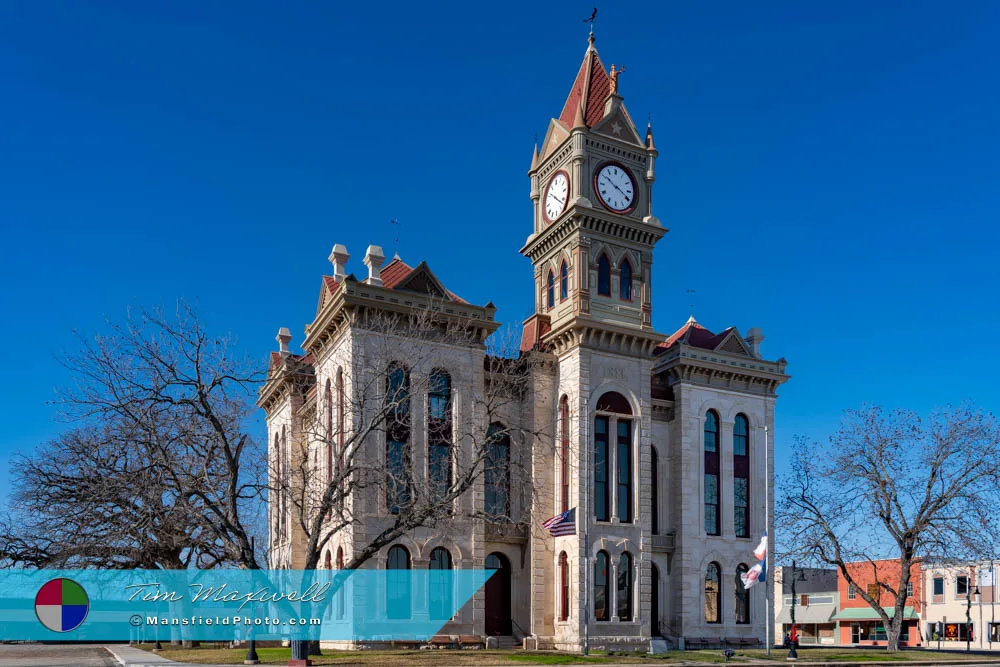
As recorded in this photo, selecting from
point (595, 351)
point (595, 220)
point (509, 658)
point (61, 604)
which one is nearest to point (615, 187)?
point (595, 220)

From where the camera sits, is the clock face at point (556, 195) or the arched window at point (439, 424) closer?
the arched window at point (439, 424)

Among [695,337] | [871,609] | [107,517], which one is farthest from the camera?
[871,609]

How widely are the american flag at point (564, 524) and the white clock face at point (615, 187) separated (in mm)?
15505

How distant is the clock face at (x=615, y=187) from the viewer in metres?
47.3

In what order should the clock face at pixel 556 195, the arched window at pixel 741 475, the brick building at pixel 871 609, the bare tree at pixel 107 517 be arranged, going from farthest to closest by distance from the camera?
the brick building at pixel 871 609, the arched window at pixel 741 475, the clock face at pixel 556 195, the bare tree at pixel 107 517

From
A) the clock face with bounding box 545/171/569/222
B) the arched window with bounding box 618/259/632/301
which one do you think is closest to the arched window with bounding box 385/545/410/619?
the arched window with bounding box 618/259/632/301

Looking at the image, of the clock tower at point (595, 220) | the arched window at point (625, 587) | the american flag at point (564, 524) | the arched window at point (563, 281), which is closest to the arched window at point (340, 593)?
the american flag at point (564, 524)

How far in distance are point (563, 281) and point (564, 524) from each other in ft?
41.5

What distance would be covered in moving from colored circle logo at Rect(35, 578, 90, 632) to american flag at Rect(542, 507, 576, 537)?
19.1 metres

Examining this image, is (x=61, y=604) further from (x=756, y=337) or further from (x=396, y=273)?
(x=756, y=337)

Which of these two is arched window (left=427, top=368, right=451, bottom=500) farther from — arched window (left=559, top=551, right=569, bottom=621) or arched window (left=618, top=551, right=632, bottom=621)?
arched window (left=618, top=551, right=632, bottom=621)

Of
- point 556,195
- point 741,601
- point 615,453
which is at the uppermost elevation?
point 556,195

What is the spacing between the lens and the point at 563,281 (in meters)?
47.4

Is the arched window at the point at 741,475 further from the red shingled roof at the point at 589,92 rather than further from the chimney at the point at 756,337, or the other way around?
the red shingled roof at the point at 589,92
